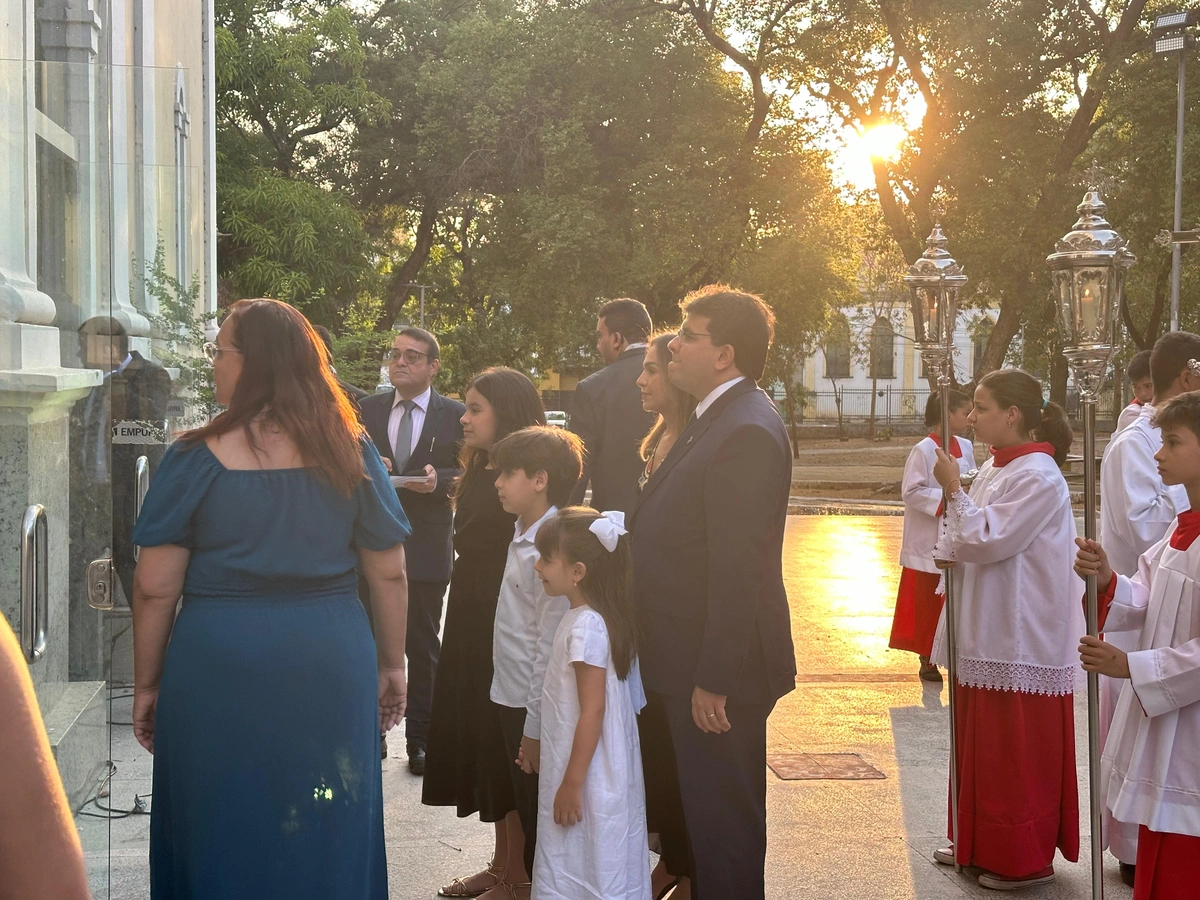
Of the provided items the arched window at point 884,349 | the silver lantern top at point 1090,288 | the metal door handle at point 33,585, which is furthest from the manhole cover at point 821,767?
the arched window at point 884,349

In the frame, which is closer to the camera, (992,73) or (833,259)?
(992,73)

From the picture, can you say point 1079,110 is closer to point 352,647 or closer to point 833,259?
point 833,259

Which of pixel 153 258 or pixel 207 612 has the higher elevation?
pixel 153 258

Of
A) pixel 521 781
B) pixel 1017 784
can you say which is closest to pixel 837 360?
pixel 1017 784

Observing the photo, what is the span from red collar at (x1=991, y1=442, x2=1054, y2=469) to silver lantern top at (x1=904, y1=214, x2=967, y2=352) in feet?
1.75

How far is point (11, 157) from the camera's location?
12.7 feet

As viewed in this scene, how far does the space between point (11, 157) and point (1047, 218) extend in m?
19.5

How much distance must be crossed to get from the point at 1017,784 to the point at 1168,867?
1.07 meters

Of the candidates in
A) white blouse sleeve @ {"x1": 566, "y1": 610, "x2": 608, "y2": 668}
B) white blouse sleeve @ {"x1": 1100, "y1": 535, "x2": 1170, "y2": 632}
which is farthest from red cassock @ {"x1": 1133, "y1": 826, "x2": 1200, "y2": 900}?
white blouse sleeve @ {"x1": 566, "y1": 610, "x2": 608, "y2": 668}

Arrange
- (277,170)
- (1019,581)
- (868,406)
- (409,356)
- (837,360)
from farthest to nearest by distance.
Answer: (837,360), (868,406), (277,170), (409,356), (1019,581)

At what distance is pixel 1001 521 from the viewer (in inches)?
192

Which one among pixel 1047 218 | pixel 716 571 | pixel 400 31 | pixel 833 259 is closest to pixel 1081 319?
pixel 716 571

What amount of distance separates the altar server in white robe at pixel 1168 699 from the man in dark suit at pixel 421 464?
140 inches

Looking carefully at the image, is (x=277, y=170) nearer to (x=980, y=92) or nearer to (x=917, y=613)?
(x=980, y=92)
